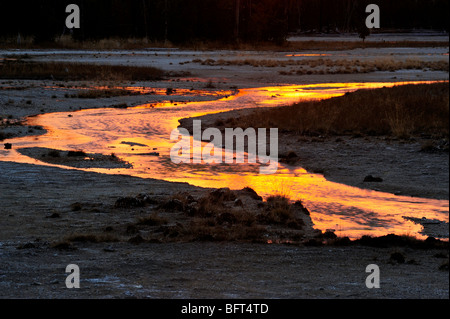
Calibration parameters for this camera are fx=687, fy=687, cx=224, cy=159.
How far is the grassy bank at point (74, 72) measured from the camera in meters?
53.9

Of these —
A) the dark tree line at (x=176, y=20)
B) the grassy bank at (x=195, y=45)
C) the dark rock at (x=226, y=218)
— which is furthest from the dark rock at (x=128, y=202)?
the dark tree line at (x=176, y=20)

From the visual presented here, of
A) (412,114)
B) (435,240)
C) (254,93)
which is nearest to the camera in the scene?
(435,240)

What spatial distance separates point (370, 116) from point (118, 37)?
68.4 metres

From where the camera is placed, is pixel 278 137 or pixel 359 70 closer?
pixel 278 137

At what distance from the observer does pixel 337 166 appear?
20.1m

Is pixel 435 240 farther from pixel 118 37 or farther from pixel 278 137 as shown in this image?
pixel 118 37

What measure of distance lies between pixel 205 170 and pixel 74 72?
38065mm

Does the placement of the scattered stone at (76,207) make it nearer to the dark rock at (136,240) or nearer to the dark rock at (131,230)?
the dark rock at (131,230)

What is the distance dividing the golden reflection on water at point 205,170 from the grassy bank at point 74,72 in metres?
16.7

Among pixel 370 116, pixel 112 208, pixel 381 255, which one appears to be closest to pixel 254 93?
pixel 370 116
